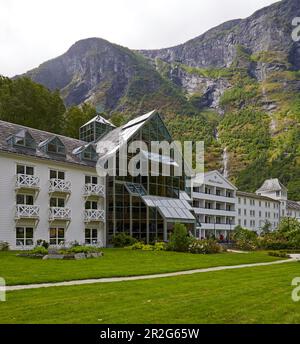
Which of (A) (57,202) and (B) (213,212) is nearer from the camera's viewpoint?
(A) (57,202)

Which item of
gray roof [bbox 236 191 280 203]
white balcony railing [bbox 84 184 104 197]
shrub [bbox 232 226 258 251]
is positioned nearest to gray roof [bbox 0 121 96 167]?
white balcony railing [bbox 84 184 104 197]

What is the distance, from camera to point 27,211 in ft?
109

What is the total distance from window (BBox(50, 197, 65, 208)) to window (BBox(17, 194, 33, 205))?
2.12 m

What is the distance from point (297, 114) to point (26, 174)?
5770 inches

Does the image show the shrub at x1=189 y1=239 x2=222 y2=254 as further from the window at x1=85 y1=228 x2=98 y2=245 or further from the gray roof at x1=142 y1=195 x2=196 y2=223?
the window at x1=85 y1=228 x2=98 y2=245

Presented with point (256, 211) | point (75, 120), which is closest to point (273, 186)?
point (256, 211)

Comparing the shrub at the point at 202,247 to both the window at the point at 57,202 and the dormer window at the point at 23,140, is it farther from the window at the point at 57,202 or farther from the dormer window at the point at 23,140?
the dormer window at the point at 23,140

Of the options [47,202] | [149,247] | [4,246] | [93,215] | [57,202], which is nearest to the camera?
[4,246]

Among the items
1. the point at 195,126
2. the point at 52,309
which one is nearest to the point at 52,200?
the point at 52,309

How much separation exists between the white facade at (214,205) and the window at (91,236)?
27.8 m

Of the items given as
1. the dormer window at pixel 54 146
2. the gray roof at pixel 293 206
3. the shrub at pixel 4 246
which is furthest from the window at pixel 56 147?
the gray roof at pixel 293 206

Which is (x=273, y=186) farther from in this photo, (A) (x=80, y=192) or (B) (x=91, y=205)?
(A) (x=80, y=192)

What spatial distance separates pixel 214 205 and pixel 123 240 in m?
36.3

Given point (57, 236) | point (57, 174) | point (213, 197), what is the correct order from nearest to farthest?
point (57, 236) → point (57, 174) → point (213, 197)
